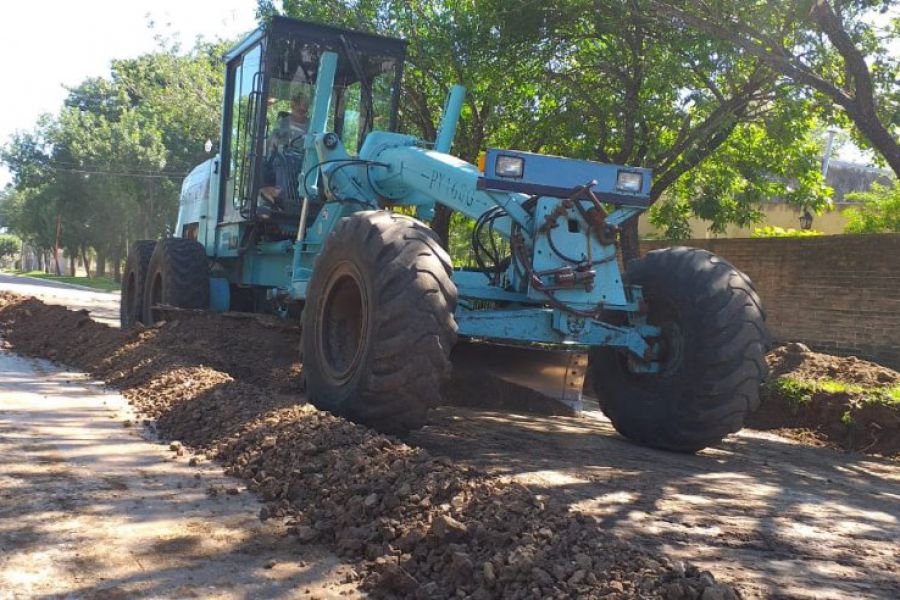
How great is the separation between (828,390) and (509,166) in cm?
504

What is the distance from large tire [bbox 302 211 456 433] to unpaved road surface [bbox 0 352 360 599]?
1.08 meters

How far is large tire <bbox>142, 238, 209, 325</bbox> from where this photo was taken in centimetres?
1058

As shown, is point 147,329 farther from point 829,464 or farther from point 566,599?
point 566,599

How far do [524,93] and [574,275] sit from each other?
8.63 m

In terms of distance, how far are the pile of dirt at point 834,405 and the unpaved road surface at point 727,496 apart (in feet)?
3.09

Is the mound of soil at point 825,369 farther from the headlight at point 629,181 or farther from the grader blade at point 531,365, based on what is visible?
the headlight at point 629,181

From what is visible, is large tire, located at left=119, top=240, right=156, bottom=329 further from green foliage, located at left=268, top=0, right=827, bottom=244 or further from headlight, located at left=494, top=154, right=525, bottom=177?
headlight, located at left=494, top=154, right=525, bottom=177

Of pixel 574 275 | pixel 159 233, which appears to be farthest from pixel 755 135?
pixel 159 233

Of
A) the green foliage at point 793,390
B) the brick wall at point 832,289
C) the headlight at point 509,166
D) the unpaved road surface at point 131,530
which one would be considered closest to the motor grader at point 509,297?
the headlight at point 509,166

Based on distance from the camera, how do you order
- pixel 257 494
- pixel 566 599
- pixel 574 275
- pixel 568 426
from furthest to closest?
1. pixel 568 426
2. pixel 574 275
3. pixel 257 494
4. pixel 566 599

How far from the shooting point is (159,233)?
47.8m

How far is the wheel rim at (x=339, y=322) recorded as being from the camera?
645 centimetres

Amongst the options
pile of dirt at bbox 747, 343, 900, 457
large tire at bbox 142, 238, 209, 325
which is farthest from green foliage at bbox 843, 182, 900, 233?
large tire at bbox 142, 238, 209, 325

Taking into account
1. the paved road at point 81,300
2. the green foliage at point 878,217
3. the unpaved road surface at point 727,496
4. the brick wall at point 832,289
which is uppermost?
the green foliage at point 878,217
